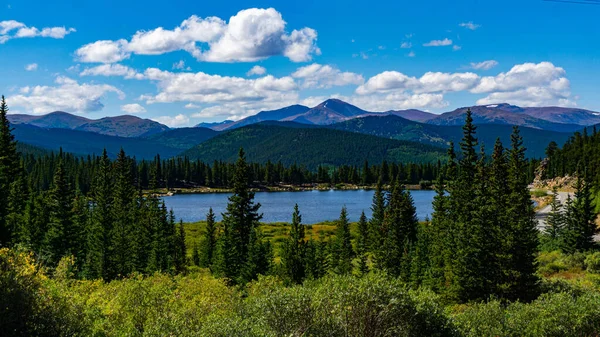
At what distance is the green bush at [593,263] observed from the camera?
58.7 meters

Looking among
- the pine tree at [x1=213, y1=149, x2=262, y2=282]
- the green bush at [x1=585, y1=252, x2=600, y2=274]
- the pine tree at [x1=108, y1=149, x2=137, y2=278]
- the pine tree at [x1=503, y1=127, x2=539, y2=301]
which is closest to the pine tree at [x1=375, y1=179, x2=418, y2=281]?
the pine tree at [x1=503, y1=127, x2=539, y2=301]

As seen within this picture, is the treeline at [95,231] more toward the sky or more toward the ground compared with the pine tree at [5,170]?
more toward the ground

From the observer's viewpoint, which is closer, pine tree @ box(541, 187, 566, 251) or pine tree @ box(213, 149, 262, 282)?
pine tree @ box(213, 149, 262, 282)

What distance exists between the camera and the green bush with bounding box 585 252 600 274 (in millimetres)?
58700

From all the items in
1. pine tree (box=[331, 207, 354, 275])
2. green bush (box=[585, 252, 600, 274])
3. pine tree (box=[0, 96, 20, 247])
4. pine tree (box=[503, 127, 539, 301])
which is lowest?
pine tree (box=[331, 207, 354, 275])

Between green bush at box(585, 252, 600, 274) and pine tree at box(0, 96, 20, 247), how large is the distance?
71.1 m

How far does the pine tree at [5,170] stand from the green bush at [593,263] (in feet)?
233

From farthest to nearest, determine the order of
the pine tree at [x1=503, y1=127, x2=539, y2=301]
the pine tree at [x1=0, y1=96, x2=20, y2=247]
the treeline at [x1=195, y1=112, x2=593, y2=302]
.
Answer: the pine tree at [x1=0, y1=96, x2=20, y2=247] → the treeline at [x1=195, y1=112, x2=593, y2=302] → the pine tree at [x1=503, y1=127, x2=539, y2=301]

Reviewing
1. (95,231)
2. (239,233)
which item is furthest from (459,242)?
(95,231)

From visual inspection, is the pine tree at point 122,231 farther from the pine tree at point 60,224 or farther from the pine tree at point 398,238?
the pine tree at point 398,238

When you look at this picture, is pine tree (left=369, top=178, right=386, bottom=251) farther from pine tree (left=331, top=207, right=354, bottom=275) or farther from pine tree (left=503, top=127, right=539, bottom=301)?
pine tree (left=503, top=127, right=539, bottom=301)

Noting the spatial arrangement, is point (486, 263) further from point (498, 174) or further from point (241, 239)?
point (241, 239)

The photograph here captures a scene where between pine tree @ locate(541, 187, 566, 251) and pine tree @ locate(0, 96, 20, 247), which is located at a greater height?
pine tree @ locate(0, 96, 20, 247)

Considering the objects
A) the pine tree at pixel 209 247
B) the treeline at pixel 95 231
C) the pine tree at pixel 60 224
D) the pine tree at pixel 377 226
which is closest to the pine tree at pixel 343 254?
the pine tree at pixel 377 226
